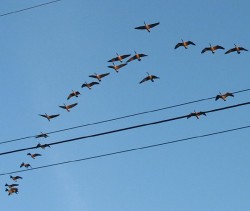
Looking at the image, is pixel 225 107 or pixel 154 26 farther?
pixel 154 26

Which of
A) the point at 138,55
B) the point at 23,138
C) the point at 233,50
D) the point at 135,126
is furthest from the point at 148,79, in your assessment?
the point at 135,126

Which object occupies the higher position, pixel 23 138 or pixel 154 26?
pixel 154 26

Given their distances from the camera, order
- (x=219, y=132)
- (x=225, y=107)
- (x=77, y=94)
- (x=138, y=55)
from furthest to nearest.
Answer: (x=77, y=94) → (x=138, y=55) → (x=219, y=132) → (x=225, y=107)

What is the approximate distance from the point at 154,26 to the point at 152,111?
1335 centimetres

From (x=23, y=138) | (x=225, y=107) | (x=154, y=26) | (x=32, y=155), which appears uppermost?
(x=154, y=26)

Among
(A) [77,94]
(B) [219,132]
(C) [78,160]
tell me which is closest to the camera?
(B) [219,132]

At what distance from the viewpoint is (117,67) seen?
84.8 feet

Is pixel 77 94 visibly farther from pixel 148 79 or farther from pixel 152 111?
pixel 152 111

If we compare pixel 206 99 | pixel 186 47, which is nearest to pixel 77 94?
pixel 186 47

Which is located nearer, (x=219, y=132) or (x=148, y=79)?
(x=219, y=132)

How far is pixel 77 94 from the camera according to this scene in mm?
26703

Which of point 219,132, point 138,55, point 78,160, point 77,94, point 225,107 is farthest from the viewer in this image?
point 77,94

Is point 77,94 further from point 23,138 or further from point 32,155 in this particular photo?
point 23,138

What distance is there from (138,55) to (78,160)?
11.8 meters
